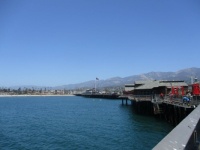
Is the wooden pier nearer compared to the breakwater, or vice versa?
the breakwater

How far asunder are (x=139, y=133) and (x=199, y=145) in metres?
25.5

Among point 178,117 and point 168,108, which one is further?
point 168,108

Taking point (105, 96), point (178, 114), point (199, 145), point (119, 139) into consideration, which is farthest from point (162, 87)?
point (105, 96)

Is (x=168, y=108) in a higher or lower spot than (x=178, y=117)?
higher

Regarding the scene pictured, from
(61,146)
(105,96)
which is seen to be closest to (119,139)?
(61,146)

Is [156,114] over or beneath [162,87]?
beneath

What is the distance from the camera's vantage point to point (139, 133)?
103 ft

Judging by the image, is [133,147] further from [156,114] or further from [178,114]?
[156,114]

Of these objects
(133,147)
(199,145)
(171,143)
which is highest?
(171,143)

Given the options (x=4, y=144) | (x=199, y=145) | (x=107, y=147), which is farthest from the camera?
(x=4, y=144)

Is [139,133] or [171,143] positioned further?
[139,133]

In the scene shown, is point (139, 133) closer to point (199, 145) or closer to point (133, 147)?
point (133, 147)

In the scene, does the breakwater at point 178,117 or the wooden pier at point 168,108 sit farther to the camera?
the wooden pier at point 168,108

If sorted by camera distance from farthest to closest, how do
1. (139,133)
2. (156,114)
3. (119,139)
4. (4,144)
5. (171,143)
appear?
(156,114), (139,133), (119,139), (4,144), (171,143)
